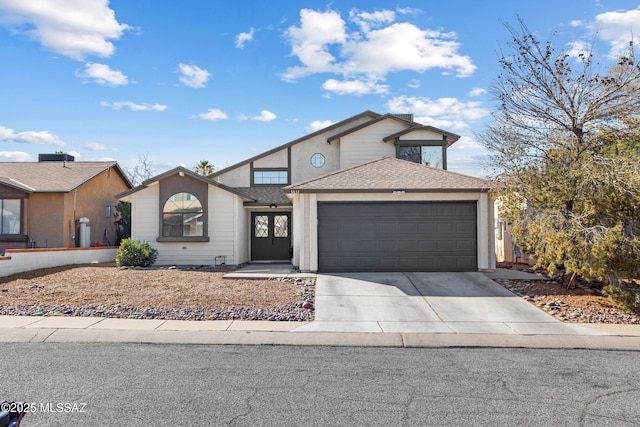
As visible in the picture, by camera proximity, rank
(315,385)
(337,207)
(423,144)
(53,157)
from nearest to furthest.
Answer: (315,385) → (337,207) → (423,144) → (53,157)

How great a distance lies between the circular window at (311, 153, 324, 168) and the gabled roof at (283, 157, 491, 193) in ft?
16.1

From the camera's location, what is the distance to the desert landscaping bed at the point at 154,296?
377 inches

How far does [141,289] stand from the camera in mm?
11844

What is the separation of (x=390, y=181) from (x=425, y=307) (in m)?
5.47

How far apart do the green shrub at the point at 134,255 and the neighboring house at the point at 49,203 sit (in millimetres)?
7001

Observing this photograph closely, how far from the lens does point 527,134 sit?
40.6 ft

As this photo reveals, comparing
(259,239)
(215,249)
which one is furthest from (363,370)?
(259,239)

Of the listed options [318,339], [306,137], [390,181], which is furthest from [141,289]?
[306,137]

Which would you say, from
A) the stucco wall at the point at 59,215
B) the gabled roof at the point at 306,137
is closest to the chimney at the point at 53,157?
the stucco wall at the point at 59,215

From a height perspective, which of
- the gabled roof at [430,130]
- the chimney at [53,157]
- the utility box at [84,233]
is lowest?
the utility box at [84,233]

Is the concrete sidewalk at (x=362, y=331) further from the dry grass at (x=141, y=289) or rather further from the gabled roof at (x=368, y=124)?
the gabled roof at (x=368, y=124)

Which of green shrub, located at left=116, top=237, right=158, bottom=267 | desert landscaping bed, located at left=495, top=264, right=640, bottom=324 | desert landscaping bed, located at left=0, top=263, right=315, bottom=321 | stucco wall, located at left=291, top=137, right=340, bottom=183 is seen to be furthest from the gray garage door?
green shrub, located at left=116, top=237, right=158, bottom=267

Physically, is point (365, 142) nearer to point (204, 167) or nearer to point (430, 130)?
Result: point (430, 130)

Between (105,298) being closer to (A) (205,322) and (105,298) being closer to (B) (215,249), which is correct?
(A) (205,322)
